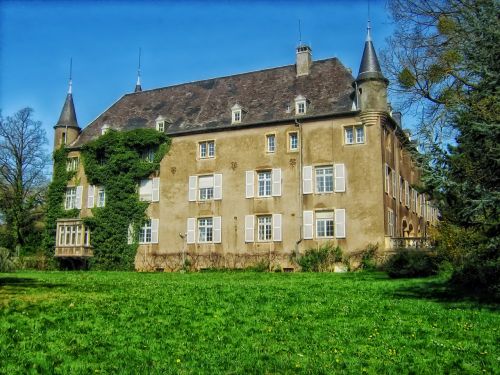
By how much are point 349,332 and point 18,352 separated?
16.5 feet

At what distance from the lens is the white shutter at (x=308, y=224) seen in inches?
1220

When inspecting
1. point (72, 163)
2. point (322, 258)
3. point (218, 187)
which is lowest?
point (322, 258)

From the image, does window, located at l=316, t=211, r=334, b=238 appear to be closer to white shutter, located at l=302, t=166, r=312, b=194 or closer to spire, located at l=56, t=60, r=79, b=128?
white shutter, located at l=302, t=166, r=312, b=194

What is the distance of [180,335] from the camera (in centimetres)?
922

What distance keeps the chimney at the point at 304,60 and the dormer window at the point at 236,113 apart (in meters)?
4.52

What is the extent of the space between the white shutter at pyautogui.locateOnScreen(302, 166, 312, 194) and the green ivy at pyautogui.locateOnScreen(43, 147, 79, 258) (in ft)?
50.1

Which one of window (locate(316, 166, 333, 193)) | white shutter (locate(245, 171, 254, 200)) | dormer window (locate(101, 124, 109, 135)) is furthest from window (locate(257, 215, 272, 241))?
dormer window (locate(101, 124, 109, 135))

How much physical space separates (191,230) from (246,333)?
2491cm

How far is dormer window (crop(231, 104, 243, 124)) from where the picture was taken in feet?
112

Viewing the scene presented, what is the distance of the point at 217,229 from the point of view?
33.5 meters

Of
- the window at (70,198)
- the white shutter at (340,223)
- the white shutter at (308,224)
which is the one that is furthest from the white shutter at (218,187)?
the window at (70,198)

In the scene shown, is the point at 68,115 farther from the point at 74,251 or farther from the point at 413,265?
the point at 413,265

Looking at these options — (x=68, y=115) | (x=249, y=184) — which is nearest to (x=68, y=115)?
(x=68, y=115)

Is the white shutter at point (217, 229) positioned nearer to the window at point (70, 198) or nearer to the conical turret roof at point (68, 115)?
the window at point (70, 198)
